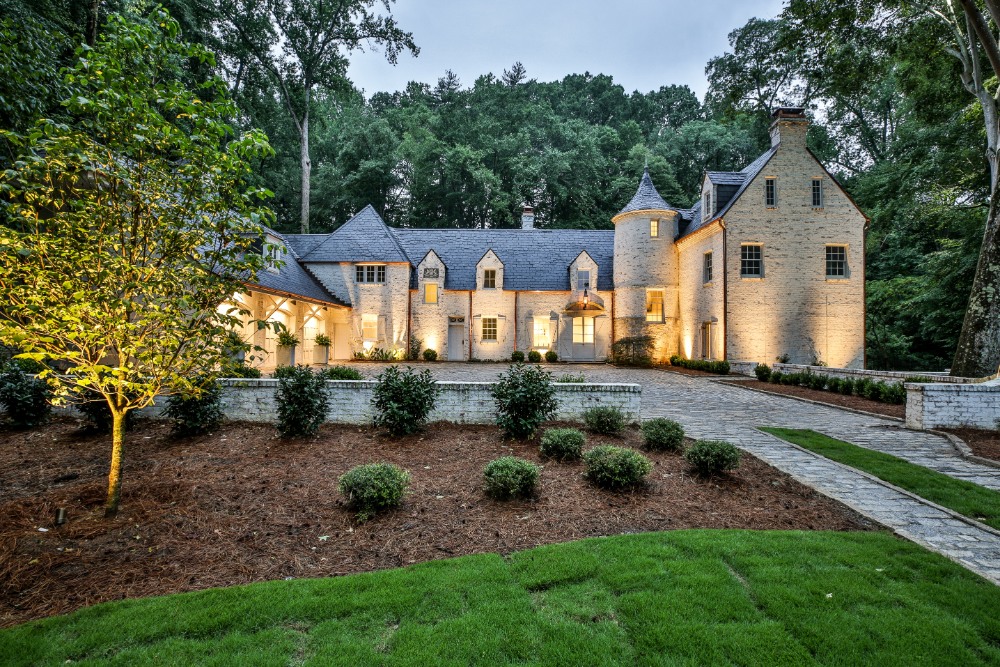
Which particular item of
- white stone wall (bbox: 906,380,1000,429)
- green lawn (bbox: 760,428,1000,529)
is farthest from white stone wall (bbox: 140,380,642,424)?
white stone wall (bbox: 906,380,1000,429)

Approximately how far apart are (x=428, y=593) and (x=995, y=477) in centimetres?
788

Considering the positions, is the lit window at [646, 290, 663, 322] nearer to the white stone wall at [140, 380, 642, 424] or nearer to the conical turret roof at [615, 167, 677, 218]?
the conical turret roof at [615, 167, 677, 218]

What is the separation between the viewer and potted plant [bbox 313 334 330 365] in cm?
1930

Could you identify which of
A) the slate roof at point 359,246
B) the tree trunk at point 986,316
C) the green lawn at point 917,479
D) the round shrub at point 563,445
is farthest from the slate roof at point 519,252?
the round shrub at point 563,445

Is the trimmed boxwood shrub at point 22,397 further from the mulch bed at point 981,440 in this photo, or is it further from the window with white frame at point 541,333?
the window with white frame at point 541,333

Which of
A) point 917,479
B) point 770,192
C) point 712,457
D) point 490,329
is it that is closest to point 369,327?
point 490,329

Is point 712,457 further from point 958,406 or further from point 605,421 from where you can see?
point 958,406

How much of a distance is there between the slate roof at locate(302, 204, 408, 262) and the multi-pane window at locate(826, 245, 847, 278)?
20.4 meters

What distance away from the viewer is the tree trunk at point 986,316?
11.2 metres

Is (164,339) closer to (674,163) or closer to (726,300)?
(726,300)

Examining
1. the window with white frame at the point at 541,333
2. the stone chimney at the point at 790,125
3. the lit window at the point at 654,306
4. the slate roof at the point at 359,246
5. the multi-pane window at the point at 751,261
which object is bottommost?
the window with white frame at the point at 541,333

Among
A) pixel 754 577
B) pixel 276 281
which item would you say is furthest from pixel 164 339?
pixel 276 281

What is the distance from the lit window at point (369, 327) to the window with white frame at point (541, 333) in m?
8.93

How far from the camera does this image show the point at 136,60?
12.4ft
